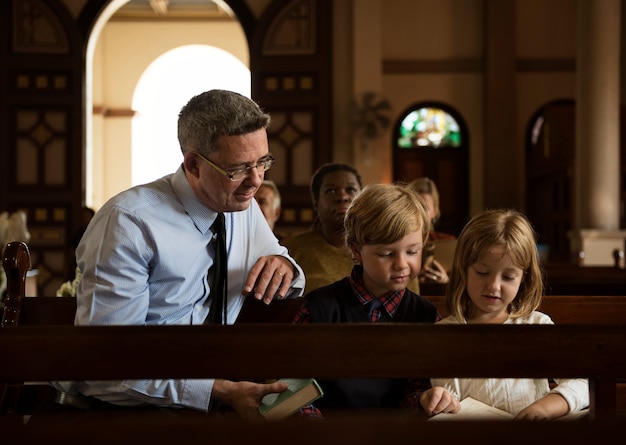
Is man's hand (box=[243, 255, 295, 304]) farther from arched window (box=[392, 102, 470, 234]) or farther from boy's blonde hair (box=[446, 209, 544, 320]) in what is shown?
arched window (box=[392, 102, 470, 234])

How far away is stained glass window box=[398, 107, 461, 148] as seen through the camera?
12.9 metres

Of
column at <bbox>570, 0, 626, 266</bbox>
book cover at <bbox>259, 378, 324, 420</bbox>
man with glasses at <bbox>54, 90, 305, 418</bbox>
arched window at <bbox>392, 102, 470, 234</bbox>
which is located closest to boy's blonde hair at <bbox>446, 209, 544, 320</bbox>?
man with glasses at <bbox>54, 90, 305, 418</bbox>

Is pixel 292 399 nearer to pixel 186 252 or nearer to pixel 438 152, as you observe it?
pixel 186 252

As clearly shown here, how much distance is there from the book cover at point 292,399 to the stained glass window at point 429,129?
1092cm

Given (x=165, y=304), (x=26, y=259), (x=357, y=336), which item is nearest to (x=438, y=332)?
(x=357, y=336)

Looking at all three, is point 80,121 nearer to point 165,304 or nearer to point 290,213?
point 290,213

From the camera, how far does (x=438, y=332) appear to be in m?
1.64

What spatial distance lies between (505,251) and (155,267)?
3.32ft

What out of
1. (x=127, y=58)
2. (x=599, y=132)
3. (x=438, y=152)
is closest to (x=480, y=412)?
(x=599, y=132)

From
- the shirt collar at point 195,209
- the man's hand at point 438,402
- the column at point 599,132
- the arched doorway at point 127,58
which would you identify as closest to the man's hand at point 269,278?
the shirt collar at point 195,209

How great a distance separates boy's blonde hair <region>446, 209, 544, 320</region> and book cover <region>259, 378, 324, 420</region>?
670 mm

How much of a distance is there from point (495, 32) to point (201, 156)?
10561 millimetres

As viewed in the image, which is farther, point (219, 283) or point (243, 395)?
point (219, 283)

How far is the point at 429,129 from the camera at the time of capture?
12.9 meters
